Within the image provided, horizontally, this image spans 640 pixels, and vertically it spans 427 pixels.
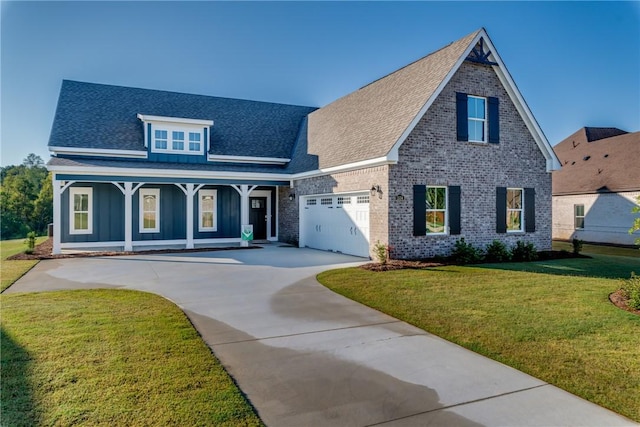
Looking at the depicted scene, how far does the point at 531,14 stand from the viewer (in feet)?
43.0

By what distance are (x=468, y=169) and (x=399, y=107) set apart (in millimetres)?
3274

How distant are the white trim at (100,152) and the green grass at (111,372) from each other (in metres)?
12.5

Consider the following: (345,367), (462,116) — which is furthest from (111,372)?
(462,116)

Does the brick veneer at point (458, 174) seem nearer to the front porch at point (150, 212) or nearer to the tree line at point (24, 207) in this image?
the front porch at point (150, 212)

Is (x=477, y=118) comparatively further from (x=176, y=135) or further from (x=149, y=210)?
(x=149, y=210)

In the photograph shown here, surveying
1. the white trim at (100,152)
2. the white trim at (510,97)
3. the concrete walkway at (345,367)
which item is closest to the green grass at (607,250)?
the white trim at (510,97)

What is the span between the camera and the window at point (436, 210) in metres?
13.8

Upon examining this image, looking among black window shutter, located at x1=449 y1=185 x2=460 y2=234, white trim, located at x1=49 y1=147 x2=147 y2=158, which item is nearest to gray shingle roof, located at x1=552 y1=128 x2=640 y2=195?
black window shutter, located at x1=449 y1=185 x2=460 y2=234

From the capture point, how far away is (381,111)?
15664mm

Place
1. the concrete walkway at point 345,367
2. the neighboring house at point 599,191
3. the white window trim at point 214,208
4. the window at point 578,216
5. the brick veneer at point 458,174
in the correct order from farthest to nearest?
1. the window at point 578,216
2. the neighboring house at point 599,191
3. the white window trim at point 214,208
4. the brick veneer at point 458,174
5. the concrete walkway at point 345,367

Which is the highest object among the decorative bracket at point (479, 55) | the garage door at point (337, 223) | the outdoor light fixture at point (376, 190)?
the decorative bracket at point (479, 55)

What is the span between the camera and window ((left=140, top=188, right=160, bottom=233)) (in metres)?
18.5

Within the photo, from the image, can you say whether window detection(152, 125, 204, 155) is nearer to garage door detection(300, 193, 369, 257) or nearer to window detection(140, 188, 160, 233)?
window detection(140, 188, 160, 233)

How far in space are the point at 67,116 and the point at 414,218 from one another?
53.7ft
